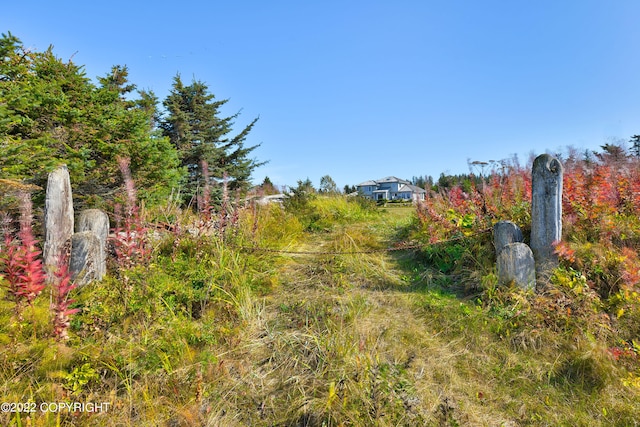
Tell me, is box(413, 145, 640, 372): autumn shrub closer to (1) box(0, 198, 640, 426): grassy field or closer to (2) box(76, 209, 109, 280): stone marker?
(1) box(0, 198, 640, 426): grassy field

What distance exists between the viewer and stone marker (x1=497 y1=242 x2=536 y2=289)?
3.27 meters

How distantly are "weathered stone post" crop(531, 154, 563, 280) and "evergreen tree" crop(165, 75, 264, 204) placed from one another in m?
9.82

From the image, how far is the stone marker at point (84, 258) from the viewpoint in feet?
10.00

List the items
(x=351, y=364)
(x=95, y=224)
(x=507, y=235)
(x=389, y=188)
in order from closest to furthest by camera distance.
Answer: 1. (x=351, y=364)
2. (x=95, y=224)
3. (x=507, y=235)
4. (x=389, y=188)

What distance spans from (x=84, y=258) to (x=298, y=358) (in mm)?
2537

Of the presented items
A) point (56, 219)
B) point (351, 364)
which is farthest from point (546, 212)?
point (56, 219)

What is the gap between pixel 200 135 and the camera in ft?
39.7

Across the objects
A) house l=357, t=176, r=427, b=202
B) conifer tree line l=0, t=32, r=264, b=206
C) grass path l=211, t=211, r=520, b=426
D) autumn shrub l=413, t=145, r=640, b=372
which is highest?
house l=357, t=176, r=427, b=202

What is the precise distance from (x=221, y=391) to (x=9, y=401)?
4.08 ft

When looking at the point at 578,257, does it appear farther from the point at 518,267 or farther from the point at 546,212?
the point at 518,267

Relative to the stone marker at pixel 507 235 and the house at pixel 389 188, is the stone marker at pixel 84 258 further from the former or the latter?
the house at pixel 389 188

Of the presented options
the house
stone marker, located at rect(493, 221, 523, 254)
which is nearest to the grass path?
stone marker, located at rect(493, 221, 523, 254)

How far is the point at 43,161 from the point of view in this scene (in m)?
4.14

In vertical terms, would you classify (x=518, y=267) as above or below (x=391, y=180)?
below
